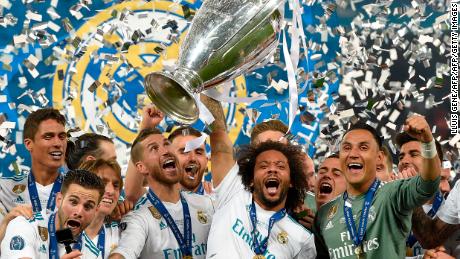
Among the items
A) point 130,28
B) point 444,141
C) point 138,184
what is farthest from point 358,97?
point 138,184

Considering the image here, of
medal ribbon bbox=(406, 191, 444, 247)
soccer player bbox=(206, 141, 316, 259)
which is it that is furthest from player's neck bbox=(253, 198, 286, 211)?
medal ribbon bbox=(406, 191, 444, 247)

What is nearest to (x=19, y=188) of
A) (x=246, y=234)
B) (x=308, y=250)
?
(x=246, y=234)

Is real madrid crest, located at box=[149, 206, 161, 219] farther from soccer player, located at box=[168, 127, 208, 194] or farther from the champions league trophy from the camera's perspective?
the champions league trophy

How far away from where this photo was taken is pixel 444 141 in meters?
7.37

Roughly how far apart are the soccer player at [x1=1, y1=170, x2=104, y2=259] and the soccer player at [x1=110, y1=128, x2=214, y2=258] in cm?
37

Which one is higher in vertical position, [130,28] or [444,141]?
[130,28]

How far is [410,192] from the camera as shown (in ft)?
16.3

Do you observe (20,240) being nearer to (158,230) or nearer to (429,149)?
(158,230)

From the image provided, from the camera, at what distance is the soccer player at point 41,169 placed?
5.46 m

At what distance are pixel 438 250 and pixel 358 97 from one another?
104 inches

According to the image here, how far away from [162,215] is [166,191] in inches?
7.5

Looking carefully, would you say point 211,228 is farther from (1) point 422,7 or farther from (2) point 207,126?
(1) point 422,7

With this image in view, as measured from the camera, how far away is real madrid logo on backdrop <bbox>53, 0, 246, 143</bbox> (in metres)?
7.18

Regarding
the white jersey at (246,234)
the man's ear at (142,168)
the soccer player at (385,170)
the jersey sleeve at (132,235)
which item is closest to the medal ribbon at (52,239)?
the jersey sleeve at (132,235)
